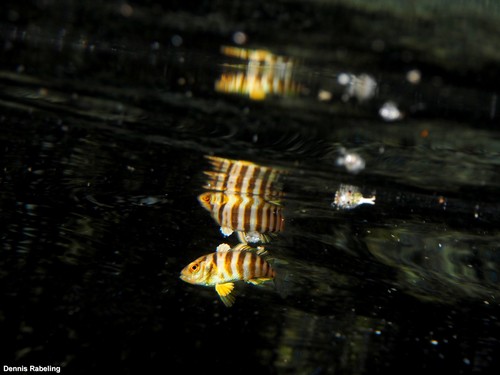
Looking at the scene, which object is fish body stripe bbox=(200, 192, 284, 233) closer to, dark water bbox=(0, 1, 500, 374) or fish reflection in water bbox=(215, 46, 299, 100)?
dark water bbox=(0, 1, 500, 374)

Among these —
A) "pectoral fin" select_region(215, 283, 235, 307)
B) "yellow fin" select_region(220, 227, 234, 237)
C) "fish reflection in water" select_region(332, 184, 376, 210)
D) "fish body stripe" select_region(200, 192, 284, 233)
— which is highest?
"fish reflection in water" select_region(332, 184, 376, 210)

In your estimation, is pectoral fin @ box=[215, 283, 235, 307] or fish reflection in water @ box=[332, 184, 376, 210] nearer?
pectoral fin @ box=[215, 283, 235, 307]

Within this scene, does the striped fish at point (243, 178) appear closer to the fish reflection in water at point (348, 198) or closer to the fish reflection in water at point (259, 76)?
the fish reflection in water at point (348, 198)

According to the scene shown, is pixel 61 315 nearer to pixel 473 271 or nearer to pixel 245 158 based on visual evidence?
pixel 245 158

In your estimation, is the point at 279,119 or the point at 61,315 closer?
the point at 61,315

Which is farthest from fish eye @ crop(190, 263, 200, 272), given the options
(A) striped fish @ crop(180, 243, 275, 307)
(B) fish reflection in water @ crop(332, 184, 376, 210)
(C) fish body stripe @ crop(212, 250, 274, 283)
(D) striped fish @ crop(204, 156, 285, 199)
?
(B) fish reflection in water @ crop(332, 184, 376, 210)

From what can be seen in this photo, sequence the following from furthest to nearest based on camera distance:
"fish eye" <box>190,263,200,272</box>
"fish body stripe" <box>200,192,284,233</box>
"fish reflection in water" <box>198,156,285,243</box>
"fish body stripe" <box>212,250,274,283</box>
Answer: "fish reflection in water" <box>198,156,285,243</box>
"fish body stripe" <box>200,192,284,233</box>
"fish eye" <box>190,263,200,272</box>
"fish body stripe" <box>212,250,274,283</box>

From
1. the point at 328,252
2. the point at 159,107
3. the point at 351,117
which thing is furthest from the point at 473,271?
the point at 159,107

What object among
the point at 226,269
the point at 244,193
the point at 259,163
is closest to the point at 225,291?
the point at 226,269
